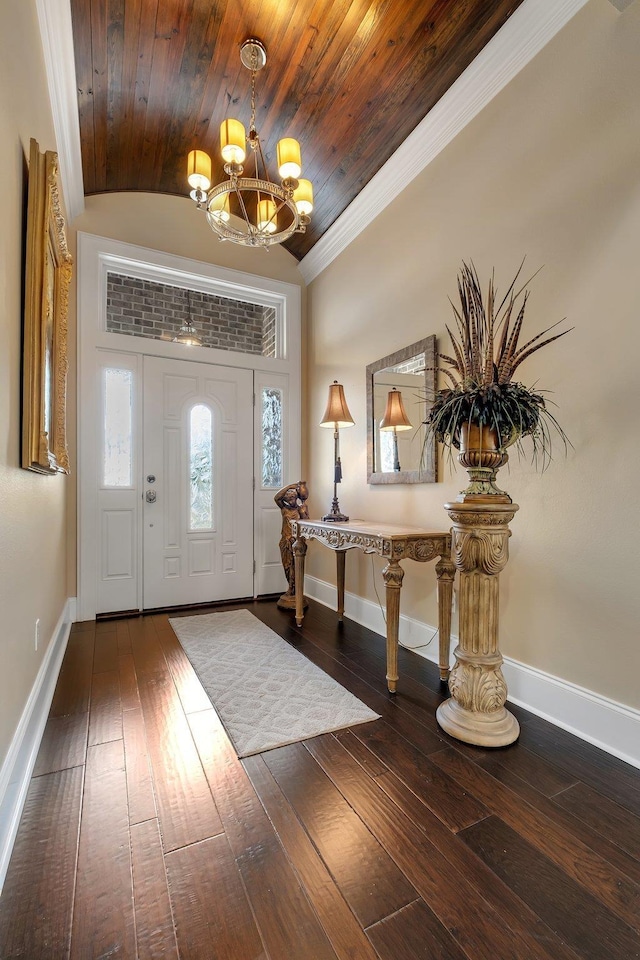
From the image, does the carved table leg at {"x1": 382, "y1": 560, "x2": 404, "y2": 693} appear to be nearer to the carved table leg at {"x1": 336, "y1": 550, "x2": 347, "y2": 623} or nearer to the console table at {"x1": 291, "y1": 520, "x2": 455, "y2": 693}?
the console table at {"x1": 291, "y1": 520, "x2": 455, "y2": 693}

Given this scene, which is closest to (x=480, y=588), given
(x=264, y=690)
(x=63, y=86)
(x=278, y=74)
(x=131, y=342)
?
(x=264, y=690)

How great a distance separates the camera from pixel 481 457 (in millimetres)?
1825

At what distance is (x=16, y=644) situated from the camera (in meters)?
1.48

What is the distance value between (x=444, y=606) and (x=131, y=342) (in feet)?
10.4

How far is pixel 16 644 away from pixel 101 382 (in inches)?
99.5

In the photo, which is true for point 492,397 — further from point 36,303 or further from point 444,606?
point 36,303

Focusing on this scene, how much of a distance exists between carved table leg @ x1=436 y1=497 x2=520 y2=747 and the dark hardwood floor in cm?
10

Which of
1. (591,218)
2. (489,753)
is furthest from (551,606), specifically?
(591,218)

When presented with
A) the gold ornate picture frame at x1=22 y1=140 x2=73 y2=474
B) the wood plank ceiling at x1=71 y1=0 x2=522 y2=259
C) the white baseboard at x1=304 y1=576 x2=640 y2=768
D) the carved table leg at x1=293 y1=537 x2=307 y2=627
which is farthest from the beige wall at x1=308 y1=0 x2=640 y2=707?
the gold ornate picture frame at x1=22 y1=140 x2=73 y2=474

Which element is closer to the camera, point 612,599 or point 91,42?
point 612,599

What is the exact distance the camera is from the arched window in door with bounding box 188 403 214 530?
3814 millimetres

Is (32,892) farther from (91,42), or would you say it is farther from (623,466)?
(91,42)

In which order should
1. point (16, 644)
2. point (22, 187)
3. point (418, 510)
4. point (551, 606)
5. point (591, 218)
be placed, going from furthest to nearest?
point (418, 510) → point (551, 606) → point (591, 218) → point (22, 187) → point (16, 644)

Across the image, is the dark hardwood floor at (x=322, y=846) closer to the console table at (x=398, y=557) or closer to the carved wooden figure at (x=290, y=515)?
the console table at (x=398, y=557)
